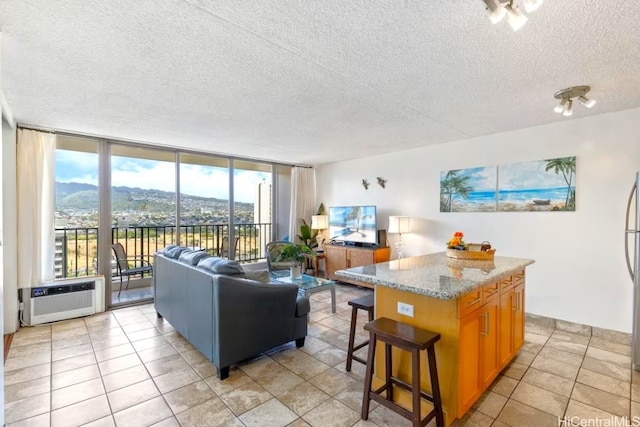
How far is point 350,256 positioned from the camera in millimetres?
5113

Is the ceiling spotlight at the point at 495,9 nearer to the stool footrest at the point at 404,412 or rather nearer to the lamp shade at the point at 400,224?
the stool footrest at the point at 404,412

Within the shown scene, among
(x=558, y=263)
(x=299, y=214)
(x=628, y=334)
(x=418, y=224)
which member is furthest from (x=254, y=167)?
(x=628, y=334)

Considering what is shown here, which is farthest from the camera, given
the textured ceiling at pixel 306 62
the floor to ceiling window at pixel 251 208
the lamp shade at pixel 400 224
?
the floor to ceiling window at pixel 251 208

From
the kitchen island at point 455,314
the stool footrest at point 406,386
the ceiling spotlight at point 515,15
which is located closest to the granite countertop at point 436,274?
the kitchen island at point 455,314

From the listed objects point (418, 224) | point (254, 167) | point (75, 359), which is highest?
point (254, 167)

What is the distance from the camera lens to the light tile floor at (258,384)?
193cm

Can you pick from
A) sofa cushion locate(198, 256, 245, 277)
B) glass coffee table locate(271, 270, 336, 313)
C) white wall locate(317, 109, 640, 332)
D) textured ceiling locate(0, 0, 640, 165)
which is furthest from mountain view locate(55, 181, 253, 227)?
white wall locate(317, 109, 640, 332)

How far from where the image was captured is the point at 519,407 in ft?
6.63

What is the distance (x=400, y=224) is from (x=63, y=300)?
180 inches

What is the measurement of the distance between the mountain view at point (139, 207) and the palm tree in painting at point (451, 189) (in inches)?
139

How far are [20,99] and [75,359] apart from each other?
2404mm

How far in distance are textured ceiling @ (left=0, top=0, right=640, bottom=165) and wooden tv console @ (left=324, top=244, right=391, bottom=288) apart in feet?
7.18

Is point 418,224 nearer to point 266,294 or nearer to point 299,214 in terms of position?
point 299,214

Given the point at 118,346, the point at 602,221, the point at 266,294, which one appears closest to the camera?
the point at 266,294
